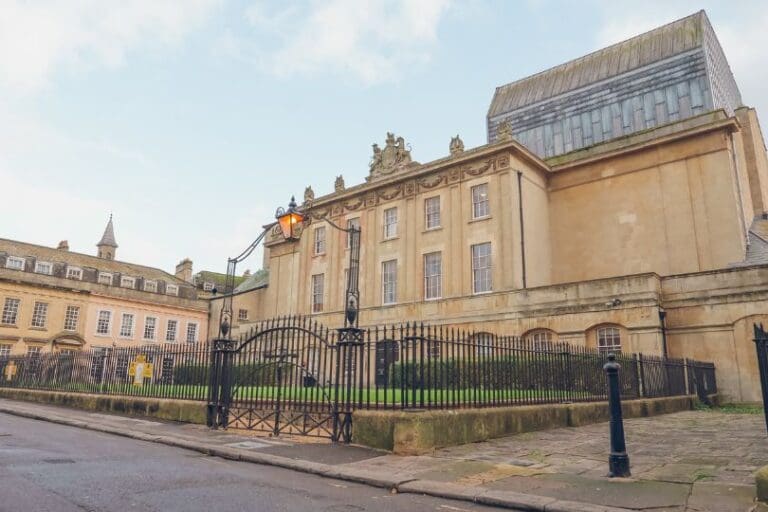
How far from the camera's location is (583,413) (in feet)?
39.1

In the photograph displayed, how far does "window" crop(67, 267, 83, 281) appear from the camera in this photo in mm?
43797

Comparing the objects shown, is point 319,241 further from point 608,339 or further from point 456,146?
point 608,339

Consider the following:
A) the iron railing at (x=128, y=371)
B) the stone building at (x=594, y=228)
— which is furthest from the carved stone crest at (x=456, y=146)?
the iron railing at (x=128, y=371)

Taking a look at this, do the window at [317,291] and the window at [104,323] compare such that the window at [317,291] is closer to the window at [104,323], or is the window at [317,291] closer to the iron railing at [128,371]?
the iron railing at [128,371]

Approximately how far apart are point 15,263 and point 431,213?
110 ft

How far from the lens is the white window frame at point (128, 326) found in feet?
145

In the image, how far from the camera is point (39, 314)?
131 ft

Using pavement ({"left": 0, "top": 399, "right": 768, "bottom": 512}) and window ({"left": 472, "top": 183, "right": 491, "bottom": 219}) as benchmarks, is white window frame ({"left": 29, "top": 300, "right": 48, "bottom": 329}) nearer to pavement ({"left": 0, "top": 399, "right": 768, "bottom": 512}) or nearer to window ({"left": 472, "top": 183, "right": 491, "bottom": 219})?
window ({"left": 472, "top": 183, "right": 491, "bottom": 219})

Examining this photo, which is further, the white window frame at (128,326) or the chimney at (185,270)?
the chimney at (185,270)

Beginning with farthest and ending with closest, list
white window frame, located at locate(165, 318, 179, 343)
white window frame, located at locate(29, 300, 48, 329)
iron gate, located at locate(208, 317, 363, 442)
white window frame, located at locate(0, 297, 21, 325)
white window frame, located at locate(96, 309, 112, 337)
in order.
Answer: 1. white window frame, located at locate(165, 318, 179, 343)
2. white window frame, located at locate(96, 309, 112, 337)
3. white window frame, located at locate(29, 300, 48, 329)
4. white window frame, located at locate(0, 297, 21, 325)
5. iron gate, located at locate(208, 317, 363, 442)

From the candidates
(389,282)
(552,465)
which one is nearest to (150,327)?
(389,282)

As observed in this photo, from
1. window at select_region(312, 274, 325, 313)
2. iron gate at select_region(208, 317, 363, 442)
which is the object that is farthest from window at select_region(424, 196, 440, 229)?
iron gate at select_region(208, 317, 363, 442)

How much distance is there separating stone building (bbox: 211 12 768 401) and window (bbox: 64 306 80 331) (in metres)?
16.6

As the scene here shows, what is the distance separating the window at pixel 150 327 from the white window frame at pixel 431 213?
29.0m
